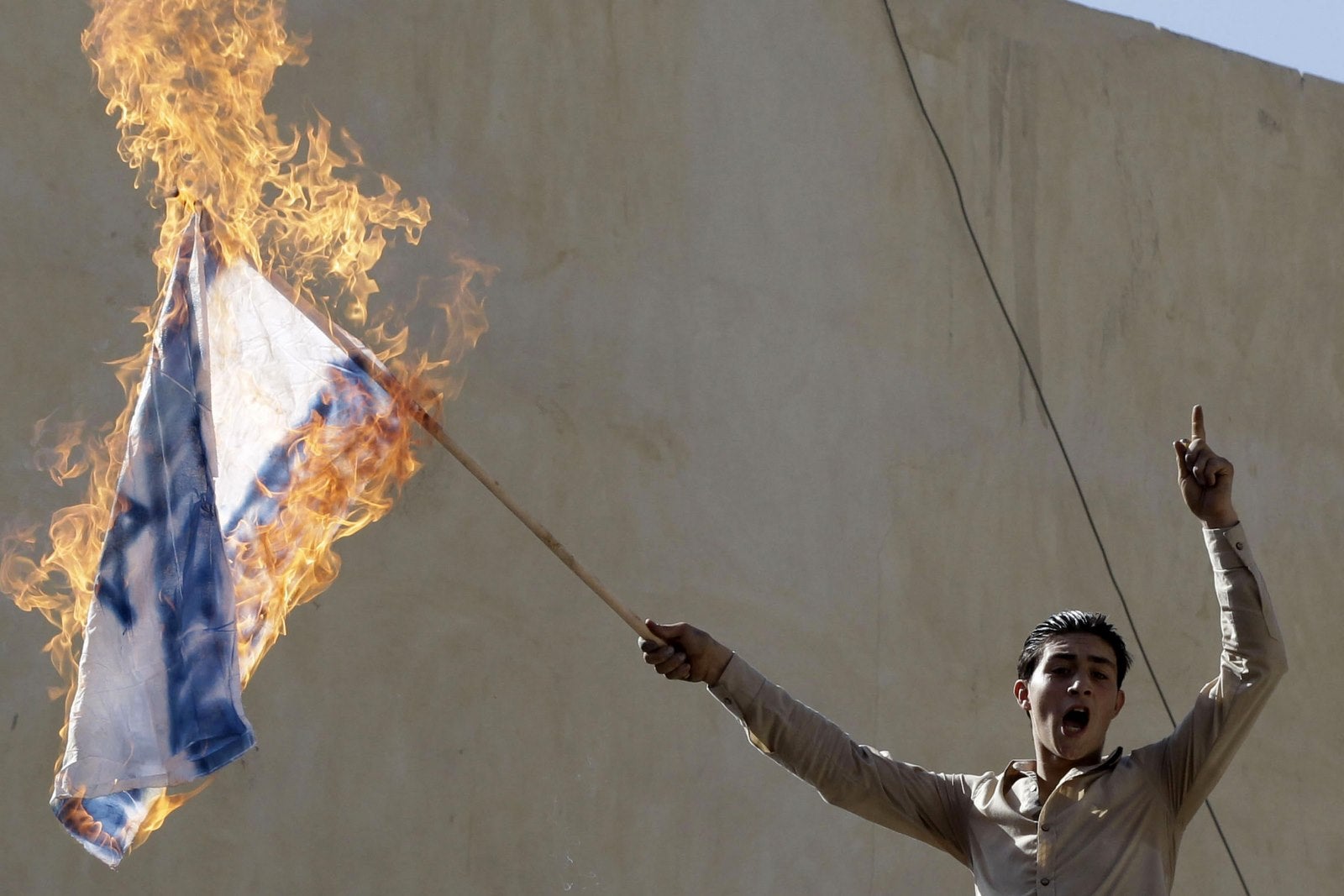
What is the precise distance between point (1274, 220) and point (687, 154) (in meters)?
3.12

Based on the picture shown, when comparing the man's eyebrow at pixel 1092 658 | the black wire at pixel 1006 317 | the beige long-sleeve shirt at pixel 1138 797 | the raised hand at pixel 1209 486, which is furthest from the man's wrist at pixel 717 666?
the black wire at pixel 1006 317

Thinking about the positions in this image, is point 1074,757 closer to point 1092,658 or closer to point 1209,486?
point 1092,658

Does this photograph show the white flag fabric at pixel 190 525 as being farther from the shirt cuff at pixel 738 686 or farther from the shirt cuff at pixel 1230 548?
the shirt cuff at pixel 1230 548

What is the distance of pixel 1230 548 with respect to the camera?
4.03 metres

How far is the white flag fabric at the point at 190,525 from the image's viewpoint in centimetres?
438

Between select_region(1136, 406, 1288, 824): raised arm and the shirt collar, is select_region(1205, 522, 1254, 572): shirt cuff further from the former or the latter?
the shirt collar

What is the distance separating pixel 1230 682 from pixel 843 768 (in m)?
0.82

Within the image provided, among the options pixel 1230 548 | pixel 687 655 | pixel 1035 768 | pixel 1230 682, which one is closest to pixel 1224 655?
pixel 1230 682

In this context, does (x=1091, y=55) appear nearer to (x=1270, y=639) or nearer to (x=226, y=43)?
(x=226, y=43)

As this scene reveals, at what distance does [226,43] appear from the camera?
578cm

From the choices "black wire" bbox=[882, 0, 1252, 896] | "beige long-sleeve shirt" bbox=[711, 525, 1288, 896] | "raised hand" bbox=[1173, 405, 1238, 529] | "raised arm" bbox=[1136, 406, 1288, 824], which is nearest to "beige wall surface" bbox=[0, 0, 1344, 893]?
"black wire" bbox=[882, 0, 1252, 896]

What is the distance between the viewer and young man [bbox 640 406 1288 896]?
13.1 ft

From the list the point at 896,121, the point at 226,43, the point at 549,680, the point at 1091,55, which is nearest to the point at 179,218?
the point at 226,43

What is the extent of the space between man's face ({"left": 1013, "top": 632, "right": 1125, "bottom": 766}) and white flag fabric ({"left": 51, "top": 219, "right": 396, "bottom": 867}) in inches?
61.7
